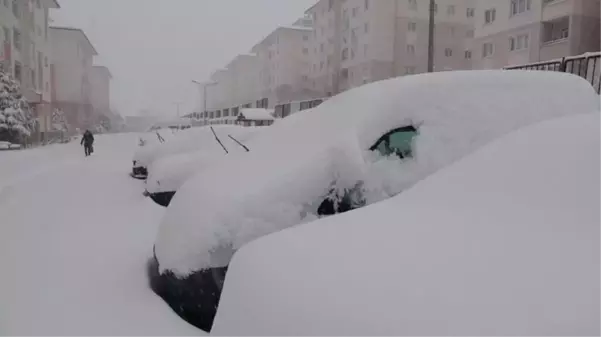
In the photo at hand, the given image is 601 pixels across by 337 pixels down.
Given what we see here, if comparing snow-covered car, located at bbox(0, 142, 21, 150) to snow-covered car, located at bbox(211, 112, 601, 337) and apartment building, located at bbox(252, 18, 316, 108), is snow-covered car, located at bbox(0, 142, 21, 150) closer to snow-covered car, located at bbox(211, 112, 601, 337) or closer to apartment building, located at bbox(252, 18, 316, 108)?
snow-covered car, located at bbox(211, 112, 601, 337)

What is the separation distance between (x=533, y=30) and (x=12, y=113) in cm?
2355

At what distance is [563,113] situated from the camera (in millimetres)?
4020

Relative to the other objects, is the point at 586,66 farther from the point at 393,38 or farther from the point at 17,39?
the point at 17,39

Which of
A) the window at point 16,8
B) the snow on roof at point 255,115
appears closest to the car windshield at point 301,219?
the snow on roof at point 255,115

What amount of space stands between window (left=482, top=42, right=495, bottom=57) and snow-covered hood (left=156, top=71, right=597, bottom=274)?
72.5 feet

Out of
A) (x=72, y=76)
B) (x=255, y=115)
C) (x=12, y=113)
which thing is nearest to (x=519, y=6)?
(x=255, y=115)

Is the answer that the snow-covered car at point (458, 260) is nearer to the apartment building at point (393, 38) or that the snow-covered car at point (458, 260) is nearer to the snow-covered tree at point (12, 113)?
the snow-covered tree at point (12, 113)

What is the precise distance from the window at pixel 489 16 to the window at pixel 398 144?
2314 centimetres

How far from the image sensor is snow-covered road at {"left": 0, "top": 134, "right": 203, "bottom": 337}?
3.79 metres

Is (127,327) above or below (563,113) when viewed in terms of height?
below

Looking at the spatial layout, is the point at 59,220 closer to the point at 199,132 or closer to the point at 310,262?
the point at 199,132

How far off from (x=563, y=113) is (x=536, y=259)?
252 cm

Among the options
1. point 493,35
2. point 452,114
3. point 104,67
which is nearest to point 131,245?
point 452,114

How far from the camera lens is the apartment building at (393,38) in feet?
117
